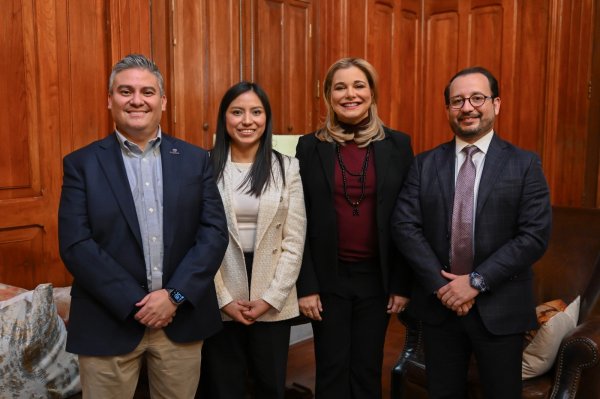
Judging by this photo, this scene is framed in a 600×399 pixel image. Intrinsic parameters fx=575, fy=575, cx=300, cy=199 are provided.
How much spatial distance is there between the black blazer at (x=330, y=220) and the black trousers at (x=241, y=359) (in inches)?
8.3

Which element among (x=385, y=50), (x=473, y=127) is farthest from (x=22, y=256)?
(x=385, y=50)

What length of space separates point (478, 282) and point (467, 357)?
0.31m

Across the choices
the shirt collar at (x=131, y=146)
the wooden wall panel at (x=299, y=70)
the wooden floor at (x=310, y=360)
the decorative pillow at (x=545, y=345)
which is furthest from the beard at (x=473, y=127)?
the wooden wall panel at (x=299, y=70)

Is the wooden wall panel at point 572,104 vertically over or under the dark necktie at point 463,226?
over

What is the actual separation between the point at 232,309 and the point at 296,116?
220cm

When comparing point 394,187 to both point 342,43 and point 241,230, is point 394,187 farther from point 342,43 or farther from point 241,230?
point 342,43

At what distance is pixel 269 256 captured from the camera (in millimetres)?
1977

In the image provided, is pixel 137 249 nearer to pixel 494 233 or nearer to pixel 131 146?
pixel 131 146

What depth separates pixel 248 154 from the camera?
6.73ft

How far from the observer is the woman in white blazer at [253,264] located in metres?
1.95

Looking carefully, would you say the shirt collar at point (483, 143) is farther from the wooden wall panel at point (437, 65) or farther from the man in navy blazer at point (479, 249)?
the wooden wall panel at point (437, 65)

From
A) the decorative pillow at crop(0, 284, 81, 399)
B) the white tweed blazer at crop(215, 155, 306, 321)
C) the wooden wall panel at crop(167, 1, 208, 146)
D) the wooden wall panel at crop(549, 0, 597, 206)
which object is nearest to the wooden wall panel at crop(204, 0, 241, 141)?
the wooden wall panel at crop(167, 1, 208, 146)

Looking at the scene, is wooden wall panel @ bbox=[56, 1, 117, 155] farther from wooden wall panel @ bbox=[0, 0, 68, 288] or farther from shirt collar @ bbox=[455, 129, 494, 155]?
shirt collar @ bbox=[455, 129, 494, 155]

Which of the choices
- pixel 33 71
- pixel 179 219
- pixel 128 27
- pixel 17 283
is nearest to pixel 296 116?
pixel 128 27
